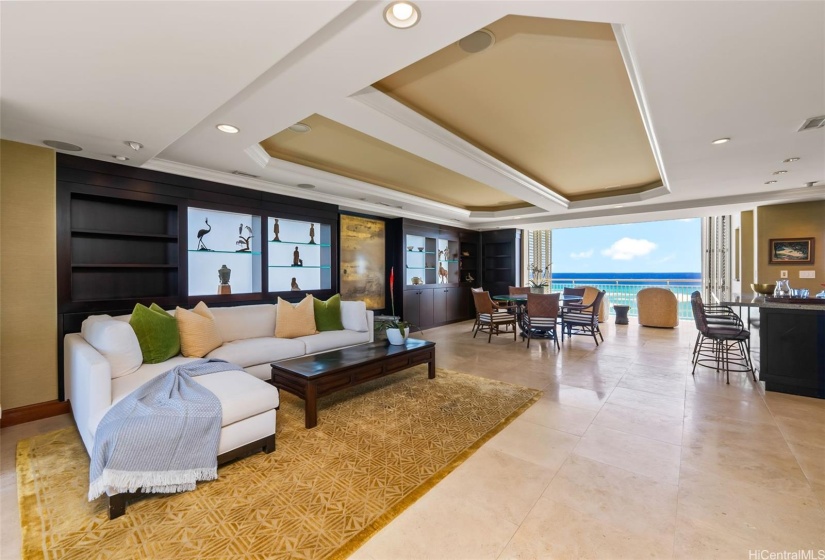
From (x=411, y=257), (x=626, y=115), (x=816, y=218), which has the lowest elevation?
(x=411, y=257)

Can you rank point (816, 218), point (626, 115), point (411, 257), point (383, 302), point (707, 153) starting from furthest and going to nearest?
point (411, 257), point (383, 302), point (816, 218), point (707, 153), point (626, 115)

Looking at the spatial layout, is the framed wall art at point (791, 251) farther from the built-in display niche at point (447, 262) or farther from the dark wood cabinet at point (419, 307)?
the dark wood cabinet at point (419, 307)

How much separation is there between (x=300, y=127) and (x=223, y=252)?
2162mm

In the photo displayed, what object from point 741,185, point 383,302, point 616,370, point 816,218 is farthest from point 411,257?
point 816,218

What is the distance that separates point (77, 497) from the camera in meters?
1.96

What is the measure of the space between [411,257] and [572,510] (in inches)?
232

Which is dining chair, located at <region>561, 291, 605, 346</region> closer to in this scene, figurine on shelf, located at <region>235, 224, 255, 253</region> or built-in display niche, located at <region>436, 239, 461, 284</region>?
built-in display niche, located at <region>436, 239, 461, 284</region>

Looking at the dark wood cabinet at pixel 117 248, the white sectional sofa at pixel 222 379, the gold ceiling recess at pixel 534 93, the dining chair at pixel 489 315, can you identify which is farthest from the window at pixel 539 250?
the dark wood cabinet at pixel 117 248

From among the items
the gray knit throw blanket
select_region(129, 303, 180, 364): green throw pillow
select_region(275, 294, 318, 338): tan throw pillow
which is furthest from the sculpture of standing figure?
the gray knit throw blanket

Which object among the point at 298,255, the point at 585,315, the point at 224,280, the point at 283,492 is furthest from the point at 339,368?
the point at 585,315

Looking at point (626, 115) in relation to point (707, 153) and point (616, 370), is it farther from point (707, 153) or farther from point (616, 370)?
point (616, 370)

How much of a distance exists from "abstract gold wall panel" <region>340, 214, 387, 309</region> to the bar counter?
519cm

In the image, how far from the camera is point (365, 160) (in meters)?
4.41

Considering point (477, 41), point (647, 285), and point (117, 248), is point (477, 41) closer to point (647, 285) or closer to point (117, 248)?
point (117, 248)
